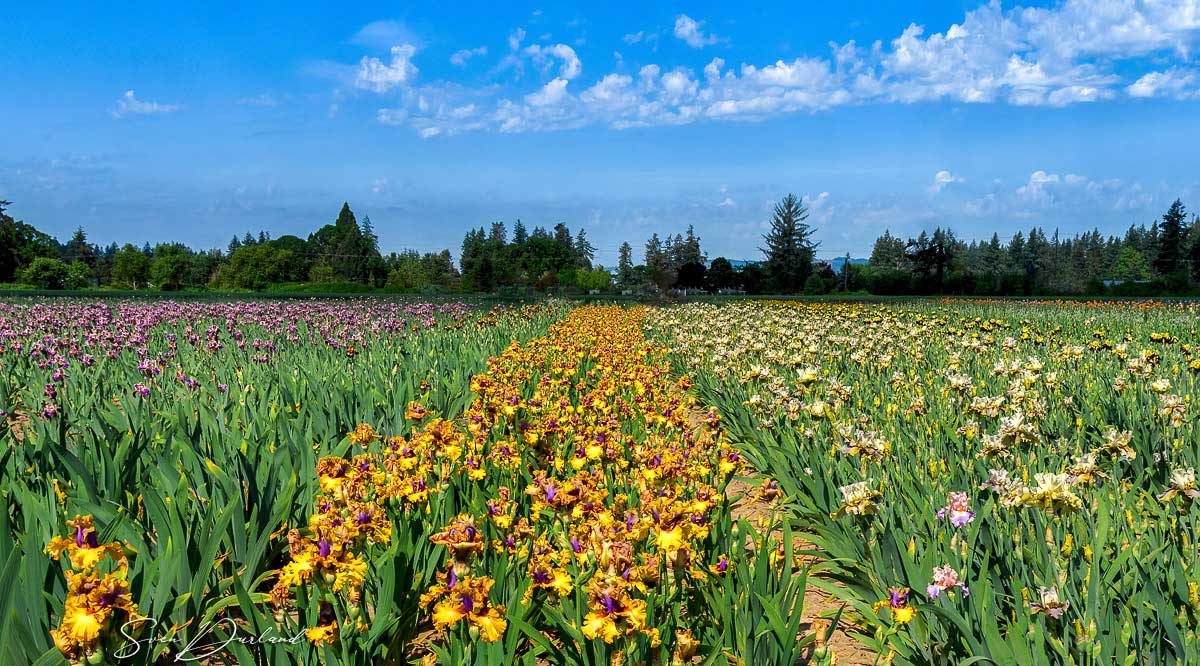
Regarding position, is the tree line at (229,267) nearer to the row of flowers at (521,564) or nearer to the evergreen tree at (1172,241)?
the row of flowers at (521,564)

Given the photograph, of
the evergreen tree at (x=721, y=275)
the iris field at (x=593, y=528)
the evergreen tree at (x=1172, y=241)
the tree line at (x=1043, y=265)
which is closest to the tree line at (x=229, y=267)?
the evergreen tree at (x=721, y=275)

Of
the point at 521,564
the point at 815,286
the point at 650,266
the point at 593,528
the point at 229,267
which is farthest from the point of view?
the point at 650,266

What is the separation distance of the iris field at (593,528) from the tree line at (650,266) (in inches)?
1374

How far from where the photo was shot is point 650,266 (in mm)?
96000

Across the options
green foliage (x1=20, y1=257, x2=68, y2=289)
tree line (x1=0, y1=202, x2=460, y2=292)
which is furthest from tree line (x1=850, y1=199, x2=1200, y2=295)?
green foliage (x1=20, y1=257, x2=68, y2=289)

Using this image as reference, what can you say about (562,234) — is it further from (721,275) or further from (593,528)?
(593,528)

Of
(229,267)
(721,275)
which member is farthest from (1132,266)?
(229,267)

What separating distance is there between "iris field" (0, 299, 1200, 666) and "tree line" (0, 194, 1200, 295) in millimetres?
34894

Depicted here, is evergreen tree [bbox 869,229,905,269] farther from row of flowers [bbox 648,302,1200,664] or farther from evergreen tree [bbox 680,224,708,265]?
row of flowers [bbox 648,302,1200,664]

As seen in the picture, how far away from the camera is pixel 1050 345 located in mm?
8242

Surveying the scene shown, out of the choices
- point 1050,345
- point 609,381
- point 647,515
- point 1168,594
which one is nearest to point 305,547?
point 647,515

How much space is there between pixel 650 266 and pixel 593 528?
94.7 meters

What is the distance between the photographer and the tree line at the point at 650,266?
5341 centimetres

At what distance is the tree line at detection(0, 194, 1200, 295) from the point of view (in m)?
53.4
